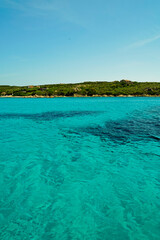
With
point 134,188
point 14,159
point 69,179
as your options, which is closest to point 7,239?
point 69,179

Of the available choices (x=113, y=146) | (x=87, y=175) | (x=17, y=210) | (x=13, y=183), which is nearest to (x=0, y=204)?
(x=17, y=210)

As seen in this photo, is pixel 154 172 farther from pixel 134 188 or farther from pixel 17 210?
pixel 17 210

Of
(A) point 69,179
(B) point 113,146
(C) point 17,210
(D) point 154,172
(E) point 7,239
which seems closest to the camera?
(E) point 7,239

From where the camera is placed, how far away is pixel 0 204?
5441 millimetres

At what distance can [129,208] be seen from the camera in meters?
5.27

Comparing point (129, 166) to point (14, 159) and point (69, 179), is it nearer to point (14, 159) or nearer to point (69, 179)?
point (69, 179)

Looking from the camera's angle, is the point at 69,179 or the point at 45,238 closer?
the point at 45,238

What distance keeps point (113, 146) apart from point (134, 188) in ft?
16.5

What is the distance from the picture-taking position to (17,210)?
5.14 m

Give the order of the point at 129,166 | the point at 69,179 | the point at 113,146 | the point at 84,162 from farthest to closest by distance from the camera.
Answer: the point at 113,146 → the point at 84,162 → the point at 129,166 → the point at 69,179

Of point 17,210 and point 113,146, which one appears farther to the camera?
point 113,146

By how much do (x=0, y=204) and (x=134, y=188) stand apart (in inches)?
213

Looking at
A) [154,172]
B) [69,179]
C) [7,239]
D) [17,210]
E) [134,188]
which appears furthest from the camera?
[154,172]

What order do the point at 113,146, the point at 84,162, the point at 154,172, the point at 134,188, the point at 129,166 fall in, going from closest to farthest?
the point at 134,188 → the point at 154,172 → the point at 129,166 → the point at 84,162 → the point at 113,146
